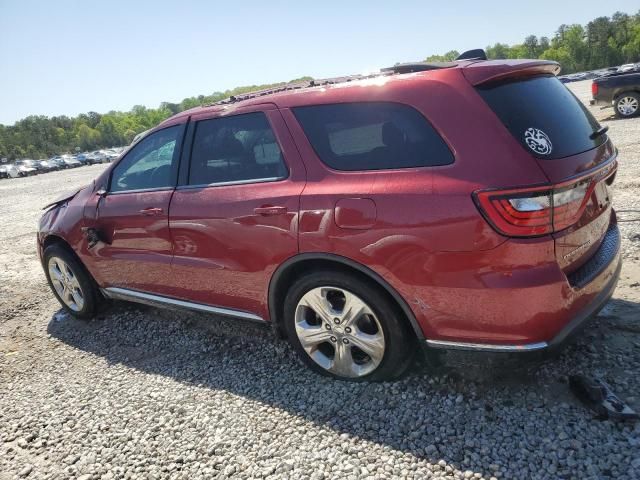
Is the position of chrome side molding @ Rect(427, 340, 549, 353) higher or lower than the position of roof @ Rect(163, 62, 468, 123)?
lower

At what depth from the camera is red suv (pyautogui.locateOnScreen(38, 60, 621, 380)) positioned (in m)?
2.28

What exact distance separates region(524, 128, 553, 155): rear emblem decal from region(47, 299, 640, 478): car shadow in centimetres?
99

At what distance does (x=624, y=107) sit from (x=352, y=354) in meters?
15.4

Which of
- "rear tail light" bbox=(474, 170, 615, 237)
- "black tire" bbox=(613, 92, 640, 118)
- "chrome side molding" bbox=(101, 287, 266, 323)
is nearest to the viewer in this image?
"rear tail light" bbox=(474, 170, 615, 237)

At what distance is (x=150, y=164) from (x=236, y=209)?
1.21 m

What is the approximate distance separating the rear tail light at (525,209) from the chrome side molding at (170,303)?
1.68m

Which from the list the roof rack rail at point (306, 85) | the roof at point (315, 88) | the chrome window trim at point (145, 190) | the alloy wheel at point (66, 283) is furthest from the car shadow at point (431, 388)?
the roof rack rail at point (306, 85)

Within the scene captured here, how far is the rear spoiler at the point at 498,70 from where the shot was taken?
2.46 metres

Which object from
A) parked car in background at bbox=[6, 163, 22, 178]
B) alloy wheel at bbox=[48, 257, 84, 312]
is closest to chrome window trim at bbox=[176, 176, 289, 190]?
alloy wheel at bbox=[48, 257, 84, 312]

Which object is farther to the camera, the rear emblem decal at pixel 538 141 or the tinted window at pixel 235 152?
the tinted window at pixel 235 152

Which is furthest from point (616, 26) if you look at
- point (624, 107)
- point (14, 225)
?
point (14, 225)

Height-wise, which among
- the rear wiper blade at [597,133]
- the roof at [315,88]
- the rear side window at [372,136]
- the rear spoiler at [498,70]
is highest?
the roof at [315,88]

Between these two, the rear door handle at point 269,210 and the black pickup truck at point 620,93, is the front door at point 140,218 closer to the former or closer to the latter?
the rear door handle at point 269,210

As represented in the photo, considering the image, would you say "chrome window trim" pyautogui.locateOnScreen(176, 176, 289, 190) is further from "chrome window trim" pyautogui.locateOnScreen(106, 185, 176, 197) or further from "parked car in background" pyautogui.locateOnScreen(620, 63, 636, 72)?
"parked car in background" pyautogui.locateOnScreen(620, 63, 636, 72)
